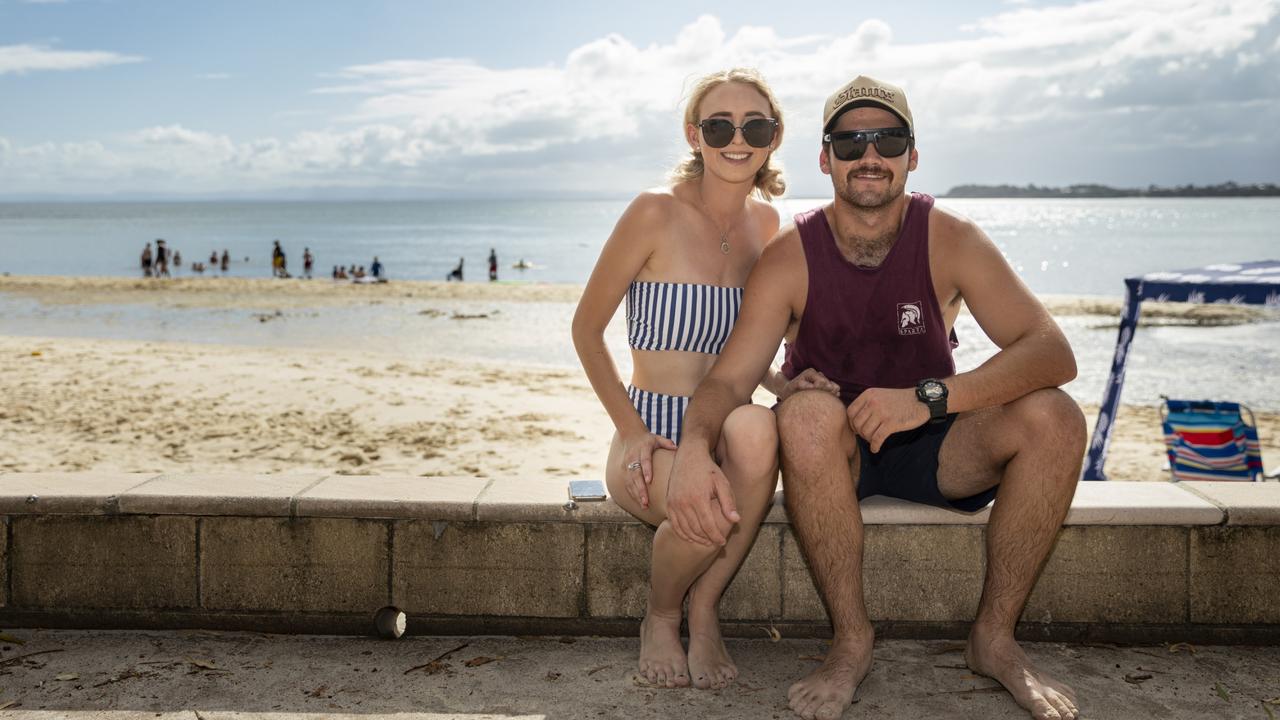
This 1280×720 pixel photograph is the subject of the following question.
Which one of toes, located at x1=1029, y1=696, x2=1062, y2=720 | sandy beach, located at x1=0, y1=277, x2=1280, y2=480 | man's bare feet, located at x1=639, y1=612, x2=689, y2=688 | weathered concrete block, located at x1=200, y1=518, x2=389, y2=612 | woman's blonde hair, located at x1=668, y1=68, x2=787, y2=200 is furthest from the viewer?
sandy beach, located at x1=0, y1=277, x2=1280, y2=480

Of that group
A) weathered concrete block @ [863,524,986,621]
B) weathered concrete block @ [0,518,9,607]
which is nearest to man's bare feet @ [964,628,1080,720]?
weathered concrete block @ [863,524,986,621]

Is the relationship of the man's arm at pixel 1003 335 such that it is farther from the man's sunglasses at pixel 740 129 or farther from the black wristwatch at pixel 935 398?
the man's sunglasses at pixel 740 129

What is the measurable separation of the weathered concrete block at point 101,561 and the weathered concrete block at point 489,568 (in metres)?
0.65

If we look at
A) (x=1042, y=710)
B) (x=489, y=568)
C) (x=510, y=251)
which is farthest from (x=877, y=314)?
(x=510, y=251)

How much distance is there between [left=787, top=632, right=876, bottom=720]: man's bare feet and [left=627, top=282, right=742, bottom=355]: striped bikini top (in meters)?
0.98

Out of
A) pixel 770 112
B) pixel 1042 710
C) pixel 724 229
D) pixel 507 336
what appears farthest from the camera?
pixel 507 336

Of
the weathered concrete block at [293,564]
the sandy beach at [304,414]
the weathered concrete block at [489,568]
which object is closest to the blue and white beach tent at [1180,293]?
the sandy beach at [304,414]

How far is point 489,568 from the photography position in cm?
306

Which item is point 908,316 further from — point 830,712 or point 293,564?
point 293,564

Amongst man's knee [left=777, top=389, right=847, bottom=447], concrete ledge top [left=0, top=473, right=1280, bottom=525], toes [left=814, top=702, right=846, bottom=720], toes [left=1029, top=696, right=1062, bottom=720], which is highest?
man's knee [left=777, top=389, right=847, bottom=447]

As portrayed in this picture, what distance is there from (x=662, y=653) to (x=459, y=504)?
0.73 meters

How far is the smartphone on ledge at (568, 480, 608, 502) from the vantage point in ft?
9.96

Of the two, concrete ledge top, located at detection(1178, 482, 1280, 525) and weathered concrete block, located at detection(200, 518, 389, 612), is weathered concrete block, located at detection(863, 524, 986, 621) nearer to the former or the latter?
concrete ledge top, located at detection(1178, 482, 1280, 525)

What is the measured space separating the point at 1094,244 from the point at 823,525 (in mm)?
76578
